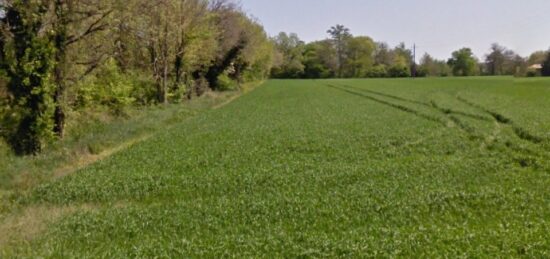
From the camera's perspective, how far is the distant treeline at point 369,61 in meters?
115

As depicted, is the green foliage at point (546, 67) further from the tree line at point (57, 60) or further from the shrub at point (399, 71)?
the tree line at point (57, 60)

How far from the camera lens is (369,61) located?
126 meters

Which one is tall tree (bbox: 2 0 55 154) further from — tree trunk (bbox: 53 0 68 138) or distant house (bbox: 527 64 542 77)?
distant house (bbox: 527 64 542 77)

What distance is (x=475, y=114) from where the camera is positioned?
21.2 m

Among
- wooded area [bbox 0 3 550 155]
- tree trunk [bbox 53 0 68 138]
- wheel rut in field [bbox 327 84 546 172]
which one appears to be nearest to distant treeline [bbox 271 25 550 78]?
wooded area [bbox 0 3 550 155]

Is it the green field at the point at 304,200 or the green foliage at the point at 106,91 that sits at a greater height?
the green foliage at the point at 106,91

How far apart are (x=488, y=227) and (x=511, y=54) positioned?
136438mm

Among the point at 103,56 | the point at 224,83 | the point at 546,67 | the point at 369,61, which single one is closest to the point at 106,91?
the point at 103,56

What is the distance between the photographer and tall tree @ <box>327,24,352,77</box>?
129000 mm

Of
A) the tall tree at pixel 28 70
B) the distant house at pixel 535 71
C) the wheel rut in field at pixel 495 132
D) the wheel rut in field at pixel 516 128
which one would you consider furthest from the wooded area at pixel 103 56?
the distant house at pixel 535 71

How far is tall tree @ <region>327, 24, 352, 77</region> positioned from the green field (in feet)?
382

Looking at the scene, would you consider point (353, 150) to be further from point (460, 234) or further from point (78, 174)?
point (78, 174)

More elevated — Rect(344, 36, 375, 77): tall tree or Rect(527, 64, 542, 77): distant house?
Rect(344, 36, 375, 77): tall tree

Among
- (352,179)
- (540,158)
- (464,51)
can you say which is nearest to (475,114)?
(540,158)
